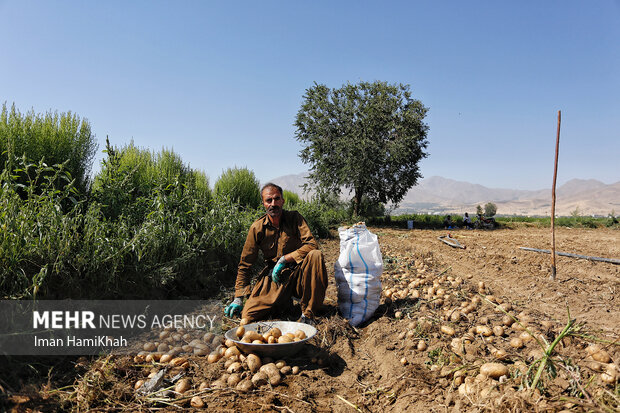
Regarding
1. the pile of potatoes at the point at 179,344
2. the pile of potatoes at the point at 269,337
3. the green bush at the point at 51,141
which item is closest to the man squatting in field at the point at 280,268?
the pile of potatoes at the point at 179,344

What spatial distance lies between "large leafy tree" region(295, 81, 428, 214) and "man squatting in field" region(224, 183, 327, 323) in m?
13.4

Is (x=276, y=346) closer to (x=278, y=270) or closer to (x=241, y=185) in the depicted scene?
(x=278, y=270)

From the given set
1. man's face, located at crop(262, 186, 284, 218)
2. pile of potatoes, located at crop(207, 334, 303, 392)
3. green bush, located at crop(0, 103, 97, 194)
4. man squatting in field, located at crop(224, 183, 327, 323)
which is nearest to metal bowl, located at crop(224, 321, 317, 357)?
pile of potatoes, located at crop(207, 334, 303, 392)

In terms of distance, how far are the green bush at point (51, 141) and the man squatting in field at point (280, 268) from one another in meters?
2.22

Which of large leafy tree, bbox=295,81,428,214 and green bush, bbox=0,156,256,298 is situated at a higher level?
large leafy tree, bbox=295,81,428,214

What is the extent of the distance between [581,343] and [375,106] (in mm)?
16147

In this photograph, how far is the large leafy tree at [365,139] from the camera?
17156mm

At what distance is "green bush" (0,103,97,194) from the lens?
4.00m

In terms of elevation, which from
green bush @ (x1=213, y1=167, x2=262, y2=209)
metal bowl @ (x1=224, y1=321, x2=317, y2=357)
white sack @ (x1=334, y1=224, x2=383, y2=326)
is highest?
green bush @ (x1=213, y1=167, x2=262, y2=209)

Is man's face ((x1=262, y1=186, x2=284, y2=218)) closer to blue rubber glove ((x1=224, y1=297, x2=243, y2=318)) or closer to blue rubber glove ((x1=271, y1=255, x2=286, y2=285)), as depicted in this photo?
blue rubber glove ((x1=271, y1=255, x2=286, y2=285))

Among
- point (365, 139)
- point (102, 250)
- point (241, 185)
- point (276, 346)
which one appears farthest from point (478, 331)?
point (365, 139)

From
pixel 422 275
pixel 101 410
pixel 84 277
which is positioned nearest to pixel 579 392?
pixel 101 410

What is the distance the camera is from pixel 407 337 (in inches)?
114

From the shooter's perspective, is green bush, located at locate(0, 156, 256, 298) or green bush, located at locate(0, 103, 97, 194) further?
green bush, located at locate(0, 103, 97, 194)
